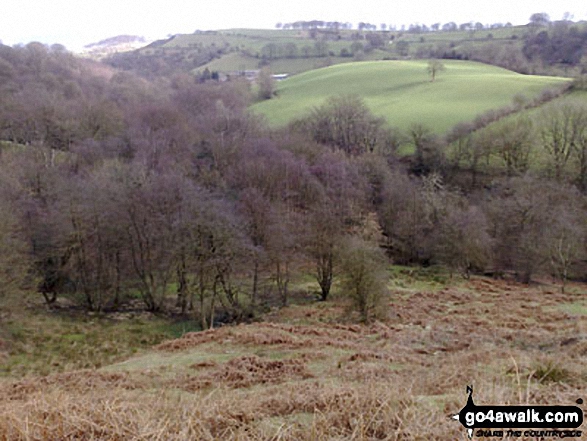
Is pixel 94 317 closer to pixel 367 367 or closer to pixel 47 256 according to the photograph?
pixel 47 256

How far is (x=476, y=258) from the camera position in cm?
3456

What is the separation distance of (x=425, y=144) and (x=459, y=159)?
4.26 meters

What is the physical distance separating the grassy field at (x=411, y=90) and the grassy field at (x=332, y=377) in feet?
140

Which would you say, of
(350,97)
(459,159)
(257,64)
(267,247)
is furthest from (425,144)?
(257,64)

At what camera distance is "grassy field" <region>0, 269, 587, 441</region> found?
475cm

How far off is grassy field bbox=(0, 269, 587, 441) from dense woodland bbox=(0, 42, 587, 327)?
4.14m

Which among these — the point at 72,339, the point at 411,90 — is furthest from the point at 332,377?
the point at 411,90

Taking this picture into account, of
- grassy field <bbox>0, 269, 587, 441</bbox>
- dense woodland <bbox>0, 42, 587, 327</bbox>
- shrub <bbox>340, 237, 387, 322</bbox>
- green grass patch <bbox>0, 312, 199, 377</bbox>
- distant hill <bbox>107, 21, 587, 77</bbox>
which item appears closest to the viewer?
grassy field <bbox>0, 269, 587, 441</bbox>

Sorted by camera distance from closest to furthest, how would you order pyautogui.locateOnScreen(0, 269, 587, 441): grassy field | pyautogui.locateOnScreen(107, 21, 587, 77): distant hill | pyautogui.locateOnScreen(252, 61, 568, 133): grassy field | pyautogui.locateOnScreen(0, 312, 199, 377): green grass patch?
pyautogui.locateOnScreen(0, 269, 587, 441): grassy field, pyautogui.locateOnScreen(0, 312, 199, 377): green grass patch, pyautogui.locateOnScreen(252, 61, 568, 133): grassy field, pyautogui.locateOnScreen(107, 21, 587, 77): distant hill

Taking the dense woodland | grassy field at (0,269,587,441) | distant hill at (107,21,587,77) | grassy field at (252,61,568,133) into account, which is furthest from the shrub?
distant hill at (107,21,587,77)

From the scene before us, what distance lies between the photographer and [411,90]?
8175 centimetres

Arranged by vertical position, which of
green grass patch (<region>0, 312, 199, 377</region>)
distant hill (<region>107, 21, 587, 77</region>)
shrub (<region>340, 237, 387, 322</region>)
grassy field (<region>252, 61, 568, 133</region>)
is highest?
distant hill (<region>107, 21, 587, 77</region>)

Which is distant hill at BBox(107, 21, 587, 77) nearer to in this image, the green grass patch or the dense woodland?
the dense woodland

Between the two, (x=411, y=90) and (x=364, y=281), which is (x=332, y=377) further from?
(x=411, y=90)
